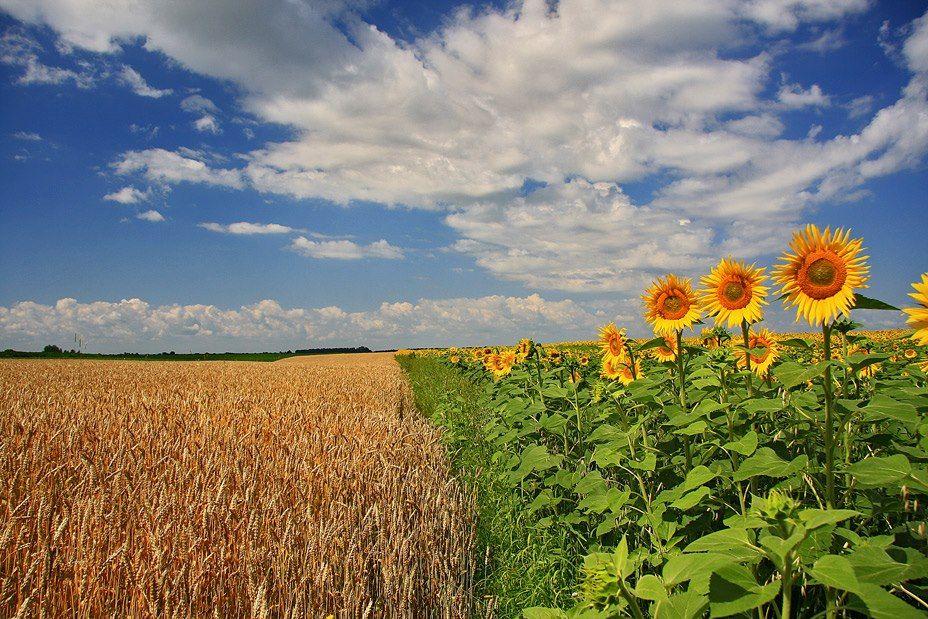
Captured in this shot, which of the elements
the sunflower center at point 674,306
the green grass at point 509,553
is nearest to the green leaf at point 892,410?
the sunflower center at point 674,306

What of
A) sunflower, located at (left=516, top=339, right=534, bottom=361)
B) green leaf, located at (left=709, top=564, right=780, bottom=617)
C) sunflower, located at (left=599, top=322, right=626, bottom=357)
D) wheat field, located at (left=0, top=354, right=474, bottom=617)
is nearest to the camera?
green leaf, located at (left=709, top=564, right=780, bottom=617)

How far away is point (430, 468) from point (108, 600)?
307 centimetres

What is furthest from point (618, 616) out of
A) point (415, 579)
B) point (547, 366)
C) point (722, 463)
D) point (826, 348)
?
point (547, 366)

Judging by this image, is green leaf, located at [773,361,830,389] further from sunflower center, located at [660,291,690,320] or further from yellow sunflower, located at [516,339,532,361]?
yellow sunflower, located at [516,339,532,361]

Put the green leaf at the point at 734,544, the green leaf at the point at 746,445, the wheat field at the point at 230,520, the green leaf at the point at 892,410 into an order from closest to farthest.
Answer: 1. the green leaf at the point at 734,544
2. the green leaf at the point at 892,410
3. the green leaf at the point at 746,445
4. the wheat field at the point at 230,520

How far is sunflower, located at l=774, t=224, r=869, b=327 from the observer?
2.58 metres

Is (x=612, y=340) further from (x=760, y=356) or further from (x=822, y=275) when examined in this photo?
(x=822, y=275)

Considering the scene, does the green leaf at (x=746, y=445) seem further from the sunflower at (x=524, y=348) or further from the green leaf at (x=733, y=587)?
the sunflower at (x=524, y=348)

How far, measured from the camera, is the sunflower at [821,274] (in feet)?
8.47

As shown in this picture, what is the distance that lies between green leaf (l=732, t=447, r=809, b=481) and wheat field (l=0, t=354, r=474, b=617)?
182 cm

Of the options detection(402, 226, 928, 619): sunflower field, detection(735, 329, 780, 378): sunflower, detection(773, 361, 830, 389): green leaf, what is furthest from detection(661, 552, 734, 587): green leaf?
detection(735, 329, 780, 378): sunflower

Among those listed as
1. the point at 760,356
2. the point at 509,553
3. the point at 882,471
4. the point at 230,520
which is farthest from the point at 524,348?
the point at 882,471

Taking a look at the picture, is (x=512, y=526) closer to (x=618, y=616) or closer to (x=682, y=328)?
(x=682, y=328)

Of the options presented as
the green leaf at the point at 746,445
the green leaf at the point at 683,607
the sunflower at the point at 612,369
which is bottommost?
the green leaf at the point at 683,607
